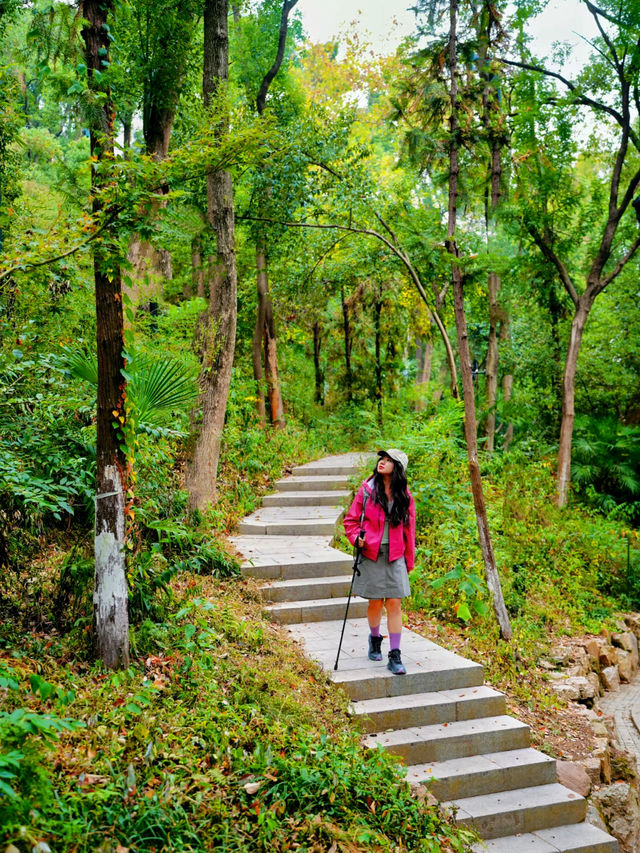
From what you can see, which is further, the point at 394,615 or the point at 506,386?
the point at 506,386

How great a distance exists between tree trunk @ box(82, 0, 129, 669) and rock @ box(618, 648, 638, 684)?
7437mm

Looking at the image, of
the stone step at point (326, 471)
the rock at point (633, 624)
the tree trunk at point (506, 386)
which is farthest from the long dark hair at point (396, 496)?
the tree trunk at point (506, 386)

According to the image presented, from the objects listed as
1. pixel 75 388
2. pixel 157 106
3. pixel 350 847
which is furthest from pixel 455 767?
pixel 157 106

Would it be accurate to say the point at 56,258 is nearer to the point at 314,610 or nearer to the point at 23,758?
the point at 23,758

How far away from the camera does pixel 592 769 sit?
19.9 feet

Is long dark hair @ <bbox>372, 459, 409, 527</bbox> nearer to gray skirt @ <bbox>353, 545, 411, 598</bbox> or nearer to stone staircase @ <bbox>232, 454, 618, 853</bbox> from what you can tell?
gray skirt @ <bbox>353, 545, 411, 598</bbox>

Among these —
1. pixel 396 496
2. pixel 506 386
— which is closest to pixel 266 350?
pixel 506 386

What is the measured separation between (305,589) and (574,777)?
3069 mm

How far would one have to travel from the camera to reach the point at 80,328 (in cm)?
804

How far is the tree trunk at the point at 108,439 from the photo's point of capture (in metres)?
4.47

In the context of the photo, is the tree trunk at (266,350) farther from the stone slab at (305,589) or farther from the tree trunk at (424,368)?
the tree trunk at (424,368)

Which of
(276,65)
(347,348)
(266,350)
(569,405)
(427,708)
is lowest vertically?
(427,708)

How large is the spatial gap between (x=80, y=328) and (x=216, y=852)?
20.8 feet

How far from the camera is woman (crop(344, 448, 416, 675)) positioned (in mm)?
5691
